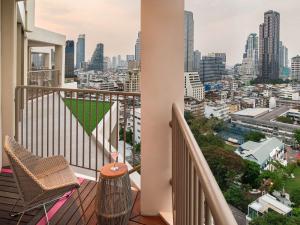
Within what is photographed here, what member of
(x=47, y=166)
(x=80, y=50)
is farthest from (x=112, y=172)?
(x=80, y=50)

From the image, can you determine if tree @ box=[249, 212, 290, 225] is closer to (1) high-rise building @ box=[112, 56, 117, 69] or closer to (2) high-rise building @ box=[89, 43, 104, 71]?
(1) high-rise building @ box=[112, 56, 117, 69]

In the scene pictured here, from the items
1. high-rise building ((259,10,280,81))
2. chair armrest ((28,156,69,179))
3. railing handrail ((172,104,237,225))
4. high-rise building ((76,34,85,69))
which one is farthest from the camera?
high-rise building ((76,34,85,69))

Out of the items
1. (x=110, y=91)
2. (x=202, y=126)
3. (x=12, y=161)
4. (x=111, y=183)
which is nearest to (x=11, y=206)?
(x=12, y=161)

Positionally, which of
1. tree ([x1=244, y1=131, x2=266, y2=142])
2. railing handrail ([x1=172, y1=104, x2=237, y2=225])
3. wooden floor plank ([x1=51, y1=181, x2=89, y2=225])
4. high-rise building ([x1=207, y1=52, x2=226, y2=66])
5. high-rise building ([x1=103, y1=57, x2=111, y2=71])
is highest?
high-rise building ([x1=103, y1=57, x2=111, y2=71])

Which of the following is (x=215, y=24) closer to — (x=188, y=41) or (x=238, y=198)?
(x=188, y=41)

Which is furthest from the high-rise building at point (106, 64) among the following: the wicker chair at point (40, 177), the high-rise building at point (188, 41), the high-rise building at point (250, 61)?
the high-rise building at point (250, 61)

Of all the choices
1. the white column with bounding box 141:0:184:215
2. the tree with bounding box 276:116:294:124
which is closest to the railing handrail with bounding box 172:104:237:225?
the tree with bounding box 276:116:294:124

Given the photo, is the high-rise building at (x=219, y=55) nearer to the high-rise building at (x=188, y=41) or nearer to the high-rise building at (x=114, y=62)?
the high-rise building at (x=188, y=41)
